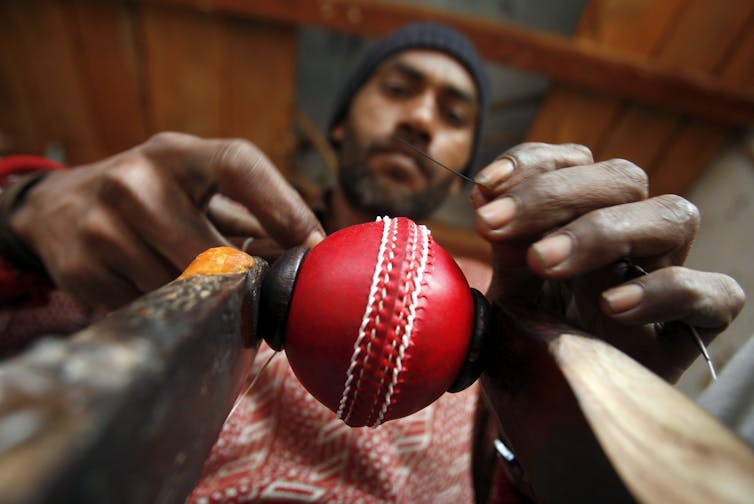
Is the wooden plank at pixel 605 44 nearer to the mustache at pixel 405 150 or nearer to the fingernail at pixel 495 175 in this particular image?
the mustache at pixel 405 150

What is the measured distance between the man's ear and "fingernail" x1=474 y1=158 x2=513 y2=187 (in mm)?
835

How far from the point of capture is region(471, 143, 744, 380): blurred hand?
0.36 m

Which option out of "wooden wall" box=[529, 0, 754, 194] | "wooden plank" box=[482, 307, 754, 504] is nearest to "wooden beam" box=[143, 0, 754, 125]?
"wooden wall" box=[529, 0, 754, 194]

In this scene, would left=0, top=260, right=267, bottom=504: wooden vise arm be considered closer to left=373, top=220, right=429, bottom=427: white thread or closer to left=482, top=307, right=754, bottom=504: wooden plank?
left=373, top=220, right=429, bottom=427: white thread

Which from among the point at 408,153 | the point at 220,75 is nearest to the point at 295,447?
the point at 408,153

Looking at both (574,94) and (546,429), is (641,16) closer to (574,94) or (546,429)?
(574,94)

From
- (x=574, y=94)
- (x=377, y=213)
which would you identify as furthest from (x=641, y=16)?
(x=377, y=213)

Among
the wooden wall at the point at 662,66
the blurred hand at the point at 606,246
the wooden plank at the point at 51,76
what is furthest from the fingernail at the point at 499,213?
the wooden plank at the point at 51,76

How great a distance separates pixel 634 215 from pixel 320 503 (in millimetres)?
562

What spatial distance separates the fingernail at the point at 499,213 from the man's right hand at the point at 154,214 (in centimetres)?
20

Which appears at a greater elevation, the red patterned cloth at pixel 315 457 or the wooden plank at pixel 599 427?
the wooden plank at pixel 599 427

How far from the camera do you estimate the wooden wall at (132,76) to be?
114cm

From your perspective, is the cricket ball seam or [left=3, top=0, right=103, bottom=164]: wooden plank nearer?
the cricket ball seam

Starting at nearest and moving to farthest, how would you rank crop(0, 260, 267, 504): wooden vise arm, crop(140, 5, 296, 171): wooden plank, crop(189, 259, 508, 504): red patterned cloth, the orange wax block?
crop(0, 260, 267, 504): wooden vise arm, the orange wax block, crop(189, 259, 508, 504): red patterned cloth, crop(140, 5, 296, 171): wooden plank
